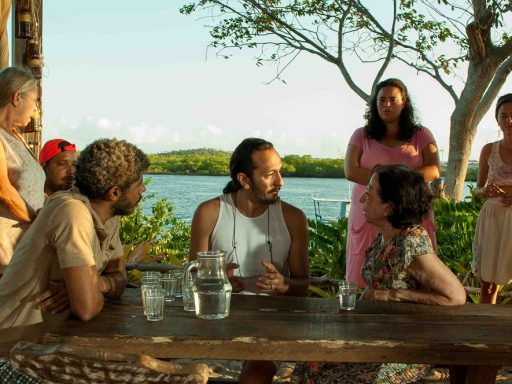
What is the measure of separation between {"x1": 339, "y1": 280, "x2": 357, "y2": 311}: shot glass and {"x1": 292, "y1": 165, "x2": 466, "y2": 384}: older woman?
0.18 m

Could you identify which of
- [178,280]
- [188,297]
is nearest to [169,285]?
[178,280]

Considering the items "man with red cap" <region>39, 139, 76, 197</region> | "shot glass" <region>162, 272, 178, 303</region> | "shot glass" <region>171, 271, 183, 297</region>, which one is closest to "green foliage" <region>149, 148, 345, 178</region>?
"man with red cap" <region>39, 139, 76, 197</region>

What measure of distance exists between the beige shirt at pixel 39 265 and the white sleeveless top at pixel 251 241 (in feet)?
2.56

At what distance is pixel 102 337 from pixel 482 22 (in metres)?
7.25

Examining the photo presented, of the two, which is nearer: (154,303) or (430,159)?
(154,303)

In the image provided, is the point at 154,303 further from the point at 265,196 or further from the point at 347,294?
the point at 265,196

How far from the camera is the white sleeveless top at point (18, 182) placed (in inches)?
128

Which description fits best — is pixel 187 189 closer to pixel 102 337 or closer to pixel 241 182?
pixel 241 182

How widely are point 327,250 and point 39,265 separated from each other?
12.6ft

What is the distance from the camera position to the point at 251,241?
3068mm

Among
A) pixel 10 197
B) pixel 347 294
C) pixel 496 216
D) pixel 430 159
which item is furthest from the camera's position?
pixel 496 216

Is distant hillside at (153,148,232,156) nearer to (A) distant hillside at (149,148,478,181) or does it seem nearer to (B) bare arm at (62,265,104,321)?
(A) distant hillside at (149,148,478,181)

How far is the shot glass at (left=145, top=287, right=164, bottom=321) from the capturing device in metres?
2.27

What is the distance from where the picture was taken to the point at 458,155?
9188mm
